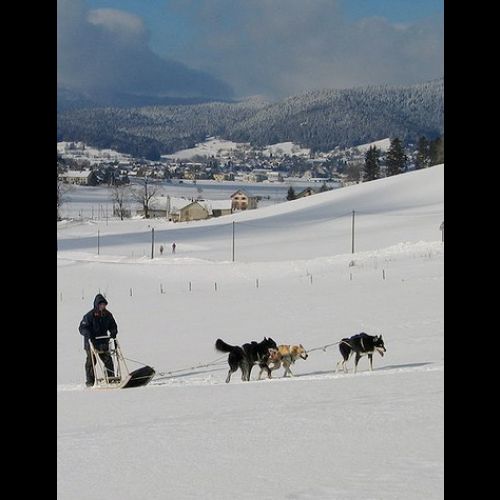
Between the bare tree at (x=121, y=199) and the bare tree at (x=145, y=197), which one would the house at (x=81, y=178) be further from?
the bare tree at (x=145, y=197)

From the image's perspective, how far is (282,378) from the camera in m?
13.4

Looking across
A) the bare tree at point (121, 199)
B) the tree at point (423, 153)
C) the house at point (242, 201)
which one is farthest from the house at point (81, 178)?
the tree at point (423, 153)

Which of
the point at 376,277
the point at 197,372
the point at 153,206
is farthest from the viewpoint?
the point at 153,206

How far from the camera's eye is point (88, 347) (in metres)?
13.5

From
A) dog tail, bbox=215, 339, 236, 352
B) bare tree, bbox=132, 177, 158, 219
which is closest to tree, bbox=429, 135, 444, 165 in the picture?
bare tree, bbox=132, 177, 158, 219

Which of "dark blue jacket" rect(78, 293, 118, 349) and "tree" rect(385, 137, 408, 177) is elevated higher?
"tree" rect(385, 137, 408, 177)

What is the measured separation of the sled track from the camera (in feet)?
41.7

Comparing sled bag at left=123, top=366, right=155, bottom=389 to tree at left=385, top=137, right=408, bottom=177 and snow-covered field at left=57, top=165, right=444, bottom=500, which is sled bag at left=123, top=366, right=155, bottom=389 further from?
tree at left=385, top=137, right=408, bottom=177

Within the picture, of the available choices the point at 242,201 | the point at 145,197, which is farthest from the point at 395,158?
the point at 145,197

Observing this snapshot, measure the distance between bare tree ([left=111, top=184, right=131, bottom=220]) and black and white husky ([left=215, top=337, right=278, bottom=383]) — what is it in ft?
321
